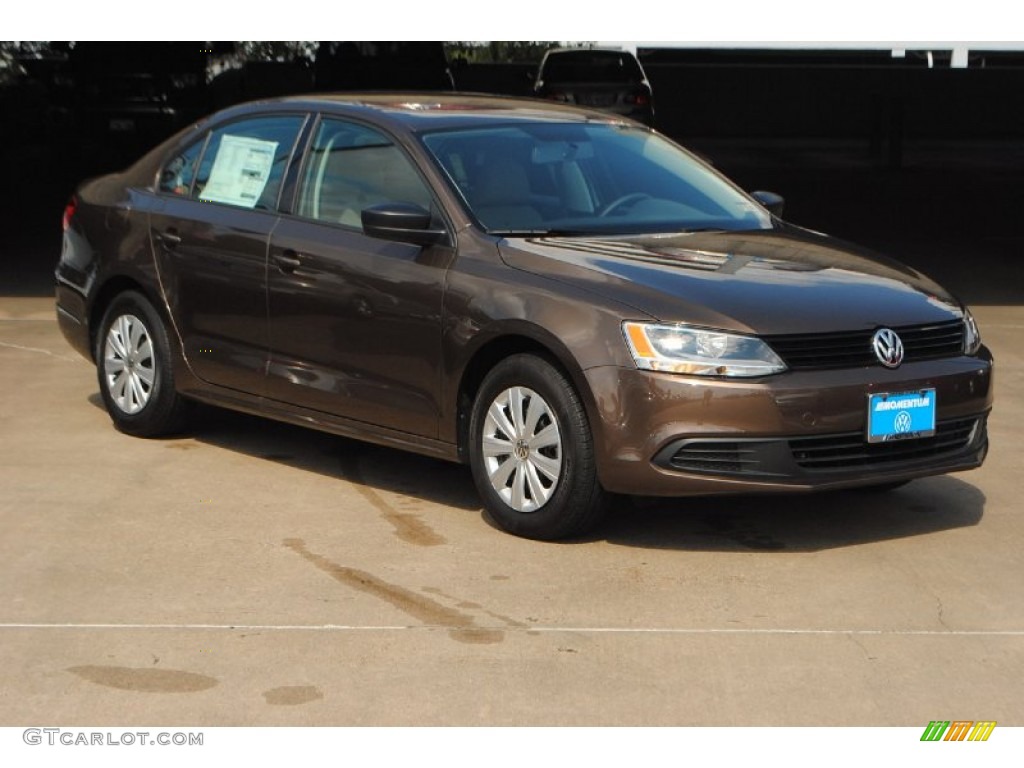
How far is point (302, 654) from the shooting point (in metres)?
5.09

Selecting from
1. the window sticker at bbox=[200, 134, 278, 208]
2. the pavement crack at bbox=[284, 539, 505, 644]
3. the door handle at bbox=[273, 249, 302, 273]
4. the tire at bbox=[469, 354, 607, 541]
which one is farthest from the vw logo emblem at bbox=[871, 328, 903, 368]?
the window sticker at bbox=[200, 134, 278, 208]

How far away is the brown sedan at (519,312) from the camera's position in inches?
238

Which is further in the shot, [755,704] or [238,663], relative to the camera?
[238,663]

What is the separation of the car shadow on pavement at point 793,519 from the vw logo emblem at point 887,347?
2.28 ft

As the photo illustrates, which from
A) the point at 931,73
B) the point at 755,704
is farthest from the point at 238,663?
the point at 931,73

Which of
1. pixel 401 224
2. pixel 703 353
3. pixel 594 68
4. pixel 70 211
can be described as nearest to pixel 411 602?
pixel 703 353

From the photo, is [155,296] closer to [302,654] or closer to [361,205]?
[361,205]

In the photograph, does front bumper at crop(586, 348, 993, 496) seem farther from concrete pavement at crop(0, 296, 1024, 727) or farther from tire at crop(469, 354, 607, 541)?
concrete pavement at crop(0, 296, 1024, 727)

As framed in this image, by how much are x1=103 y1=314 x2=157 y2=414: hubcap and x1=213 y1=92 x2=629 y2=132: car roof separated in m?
1.03

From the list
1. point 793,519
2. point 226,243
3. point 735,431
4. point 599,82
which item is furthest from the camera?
point 599,82

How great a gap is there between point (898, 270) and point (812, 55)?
36.9 metres

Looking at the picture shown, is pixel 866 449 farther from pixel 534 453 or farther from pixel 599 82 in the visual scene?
pixel 599 82

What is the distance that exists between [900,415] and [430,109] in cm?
238

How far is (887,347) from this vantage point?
6203mm
